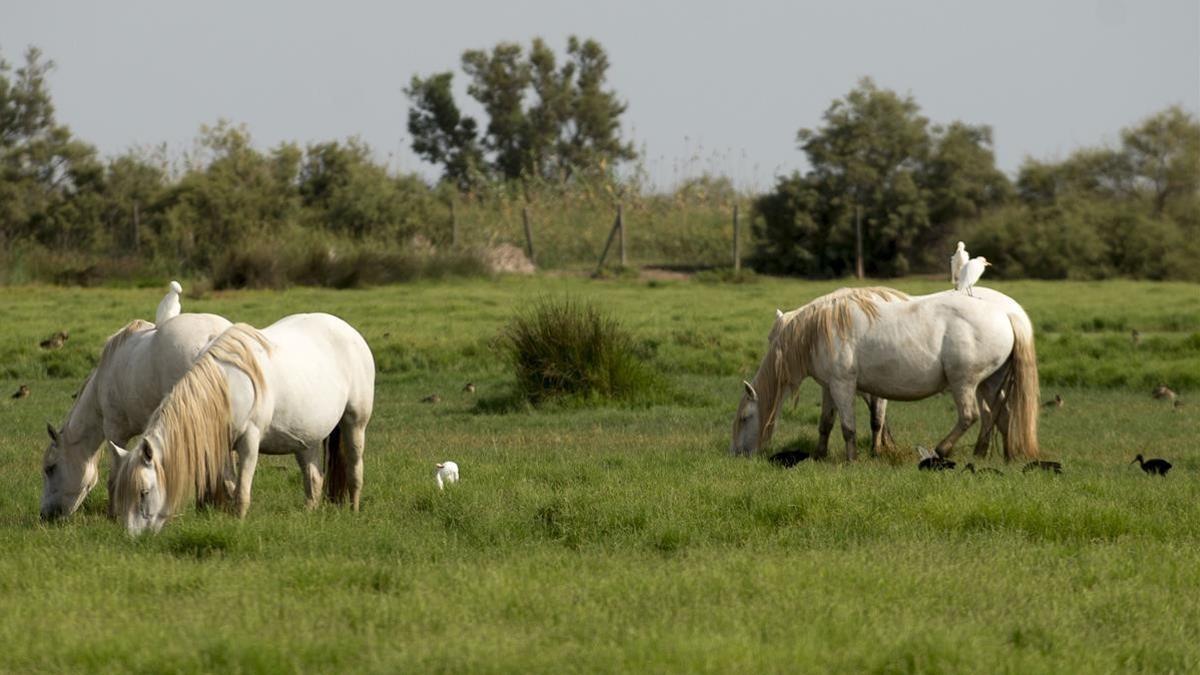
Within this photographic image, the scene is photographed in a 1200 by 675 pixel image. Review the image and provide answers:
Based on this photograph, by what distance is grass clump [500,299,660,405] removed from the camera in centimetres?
1581

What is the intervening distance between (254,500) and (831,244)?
3152cm

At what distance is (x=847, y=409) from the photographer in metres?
11.8

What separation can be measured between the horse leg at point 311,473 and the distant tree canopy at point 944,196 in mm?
30654

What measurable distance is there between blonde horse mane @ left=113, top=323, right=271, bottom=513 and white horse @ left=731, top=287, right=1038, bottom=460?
4.71 m

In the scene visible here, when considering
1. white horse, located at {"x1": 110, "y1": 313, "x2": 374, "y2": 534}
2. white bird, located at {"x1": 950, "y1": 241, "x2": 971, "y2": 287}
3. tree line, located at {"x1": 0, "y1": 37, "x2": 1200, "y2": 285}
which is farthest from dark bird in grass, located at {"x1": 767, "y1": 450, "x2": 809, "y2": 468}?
tree line, located at {"x1": 0, "y1": 37, "x2": 1200, "y2": 285}

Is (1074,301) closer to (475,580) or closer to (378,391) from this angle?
(378,391)

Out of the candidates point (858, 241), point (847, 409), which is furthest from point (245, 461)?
point (858, 241)

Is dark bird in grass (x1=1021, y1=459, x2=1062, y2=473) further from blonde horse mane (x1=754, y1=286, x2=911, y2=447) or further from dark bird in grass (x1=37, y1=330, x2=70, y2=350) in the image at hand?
dark bird in grass (x1=37, y1=330, x2=70, y2=350)

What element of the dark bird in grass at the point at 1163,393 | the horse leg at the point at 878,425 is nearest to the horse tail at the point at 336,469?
the horse leg at the point at 878,425

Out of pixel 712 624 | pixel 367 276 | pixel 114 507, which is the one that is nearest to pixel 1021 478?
pixel 712 624

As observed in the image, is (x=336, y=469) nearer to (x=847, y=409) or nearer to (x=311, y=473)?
(x=311, y=473)

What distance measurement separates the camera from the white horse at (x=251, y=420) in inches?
307

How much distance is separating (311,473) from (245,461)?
0.70m

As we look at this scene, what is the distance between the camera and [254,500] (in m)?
9.47
